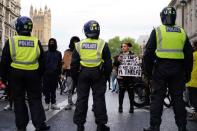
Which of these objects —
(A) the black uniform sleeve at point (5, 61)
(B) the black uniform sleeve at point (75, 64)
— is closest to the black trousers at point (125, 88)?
(B) the black uniform sleeve at point (75, 64)

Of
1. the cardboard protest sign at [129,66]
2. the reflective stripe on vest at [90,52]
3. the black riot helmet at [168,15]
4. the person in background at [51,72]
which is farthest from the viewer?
the person in background at [51,72]

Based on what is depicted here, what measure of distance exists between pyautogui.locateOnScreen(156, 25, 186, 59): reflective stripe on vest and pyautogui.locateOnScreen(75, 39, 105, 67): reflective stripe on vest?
995 mm

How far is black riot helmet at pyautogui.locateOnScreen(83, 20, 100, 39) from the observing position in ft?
25.7

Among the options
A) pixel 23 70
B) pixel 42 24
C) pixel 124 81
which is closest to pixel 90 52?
pixel 23 70

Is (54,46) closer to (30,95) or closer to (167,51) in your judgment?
(30,95)

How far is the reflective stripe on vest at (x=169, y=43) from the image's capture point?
290 inches

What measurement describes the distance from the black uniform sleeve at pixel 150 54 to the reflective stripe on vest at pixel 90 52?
0.79m

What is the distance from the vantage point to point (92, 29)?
7.82 metres

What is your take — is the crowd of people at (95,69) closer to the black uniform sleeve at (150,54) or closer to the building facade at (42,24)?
the black uniform sleeve at (150,54)

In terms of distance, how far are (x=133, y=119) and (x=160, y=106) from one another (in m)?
2.82

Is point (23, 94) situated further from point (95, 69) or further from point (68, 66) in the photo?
point (68, 66)

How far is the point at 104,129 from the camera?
7.73 meters

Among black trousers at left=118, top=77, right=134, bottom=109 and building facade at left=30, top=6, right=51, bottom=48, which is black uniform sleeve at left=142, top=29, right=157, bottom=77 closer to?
black trousers at left=118, top=77, right=134, bottom=109

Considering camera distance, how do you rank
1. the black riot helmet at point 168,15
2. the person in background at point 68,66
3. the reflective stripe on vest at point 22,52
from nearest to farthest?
the black riot helmet at point 168,15
the reflective stripe on vest at point 22,52
the person in background at point 68,66
